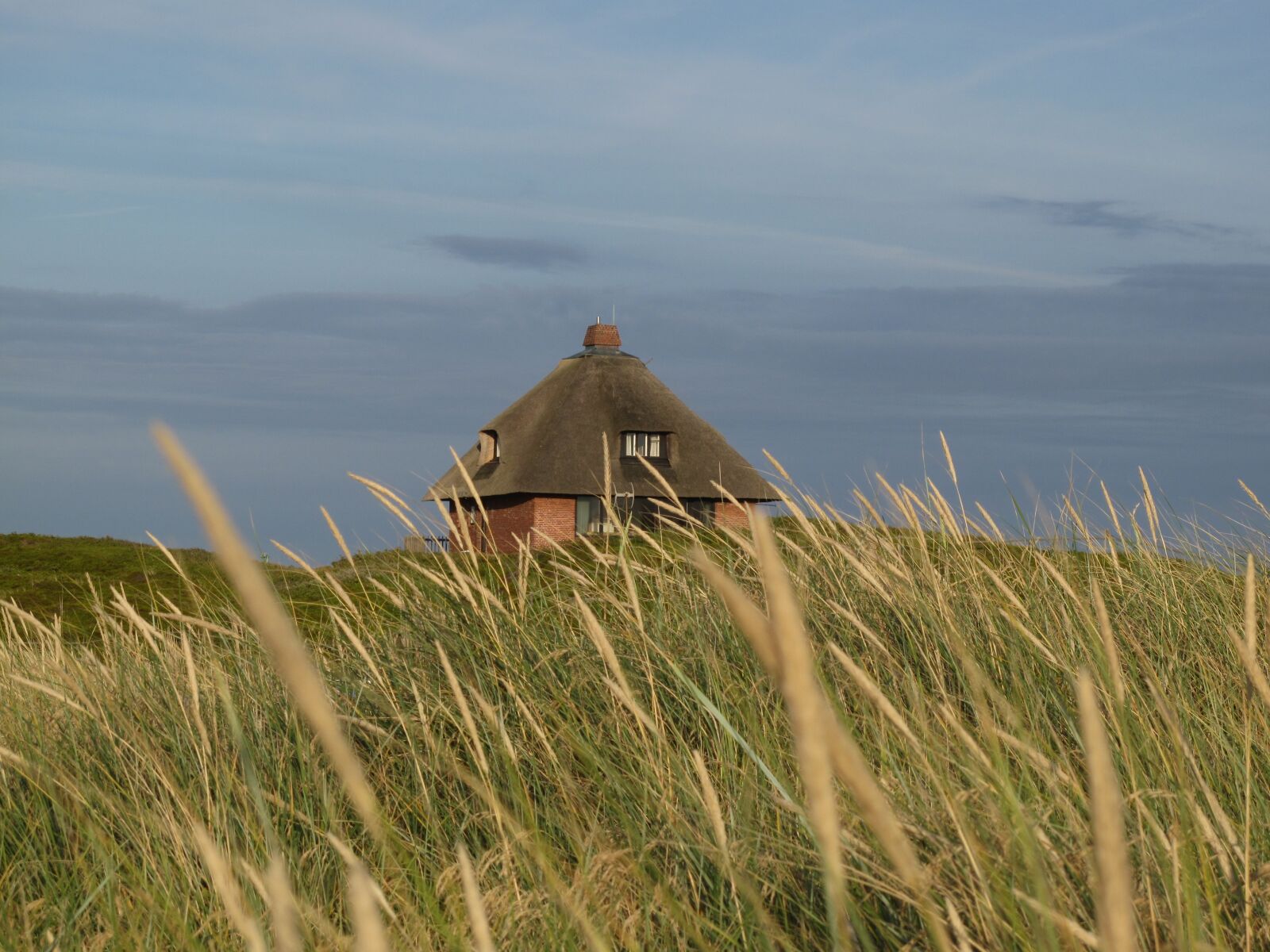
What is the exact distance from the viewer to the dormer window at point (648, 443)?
126 ft

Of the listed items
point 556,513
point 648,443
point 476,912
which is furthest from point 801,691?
point 648,443

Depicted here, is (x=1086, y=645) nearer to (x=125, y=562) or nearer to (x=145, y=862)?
(x=145, y=862)

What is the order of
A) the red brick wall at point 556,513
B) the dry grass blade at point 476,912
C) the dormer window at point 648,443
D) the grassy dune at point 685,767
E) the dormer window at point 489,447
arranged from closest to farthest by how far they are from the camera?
1. the dry grass blade at point 476,912
2. the grassy dune at point 685,767
3. the red brick wall at point 556,513
4. the dormer window at point 648,443
5. the dormer window at point 489,447

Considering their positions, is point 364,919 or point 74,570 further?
point 74,570

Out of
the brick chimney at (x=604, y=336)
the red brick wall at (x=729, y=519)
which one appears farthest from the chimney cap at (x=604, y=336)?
the red brick wall at (x=729, y=519)

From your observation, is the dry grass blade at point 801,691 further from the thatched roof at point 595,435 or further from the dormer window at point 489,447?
the dormer window at point 489,447

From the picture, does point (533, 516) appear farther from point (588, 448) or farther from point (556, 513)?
point (588, 448)

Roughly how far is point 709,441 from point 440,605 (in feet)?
115

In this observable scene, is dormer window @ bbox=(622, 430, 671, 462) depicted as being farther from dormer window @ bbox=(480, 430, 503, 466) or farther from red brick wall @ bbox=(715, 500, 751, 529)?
red brick wall @ bbox=(715, 500, 751, 529)

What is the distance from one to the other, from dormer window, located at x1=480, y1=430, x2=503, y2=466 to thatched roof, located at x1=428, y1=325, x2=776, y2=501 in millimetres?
214

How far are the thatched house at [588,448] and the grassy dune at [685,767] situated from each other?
3085 cm

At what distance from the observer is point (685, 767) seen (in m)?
2.83

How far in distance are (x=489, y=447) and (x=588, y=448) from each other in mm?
4795

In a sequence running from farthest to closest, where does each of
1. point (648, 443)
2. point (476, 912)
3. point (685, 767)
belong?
point (648, 443), point (685, 767), point (476, 912)
